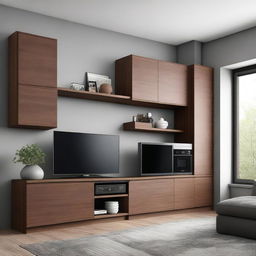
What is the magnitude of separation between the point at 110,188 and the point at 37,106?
A: 144 centimetres

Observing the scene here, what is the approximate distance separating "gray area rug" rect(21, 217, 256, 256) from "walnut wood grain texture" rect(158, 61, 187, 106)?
2271mm

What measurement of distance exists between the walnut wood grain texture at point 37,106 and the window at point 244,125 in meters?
3.18

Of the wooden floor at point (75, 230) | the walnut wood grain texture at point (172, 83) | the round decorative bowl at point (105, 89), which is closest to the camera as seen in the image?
the wooden floor at point (75, 230)

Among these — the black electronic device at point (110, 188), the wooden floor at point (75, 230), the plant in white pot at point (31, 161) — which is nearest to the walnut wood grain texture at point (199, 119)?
the wooden floor at point (75, 230)

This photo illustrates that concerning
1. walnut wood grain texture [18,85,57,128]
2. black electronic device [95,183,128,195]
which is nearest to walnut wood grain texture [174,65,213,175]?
black electronic device [95,183,128,195]

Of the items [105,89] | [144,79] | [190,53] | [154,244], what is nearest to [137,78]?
[144,79]

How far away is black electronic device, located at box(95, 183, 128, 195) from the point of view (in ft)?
16.7

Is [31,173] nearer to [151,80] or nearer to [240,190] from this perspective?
[151,80]

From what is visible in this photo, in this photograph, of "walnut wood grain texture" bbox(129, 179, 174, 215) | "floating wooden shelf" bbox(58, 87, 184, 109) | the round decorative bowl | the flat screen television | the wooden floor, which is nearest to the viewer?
the wooden floor

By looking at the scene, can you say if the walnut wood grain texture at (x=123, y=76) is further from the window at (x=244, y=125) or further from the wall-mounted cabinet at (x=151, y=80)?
the window at (x=244, y=125)

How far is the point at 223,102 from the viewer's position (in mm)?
6445

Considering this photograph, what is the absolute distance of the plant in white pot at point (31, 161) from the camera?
15.2ft

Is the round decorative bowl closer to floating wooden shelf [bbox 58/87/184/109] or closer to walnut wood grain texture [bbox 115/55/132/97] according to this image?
floating wooden shelf [bbox 58/87/184/109]

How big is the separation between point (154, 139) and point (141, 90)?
957 mm
